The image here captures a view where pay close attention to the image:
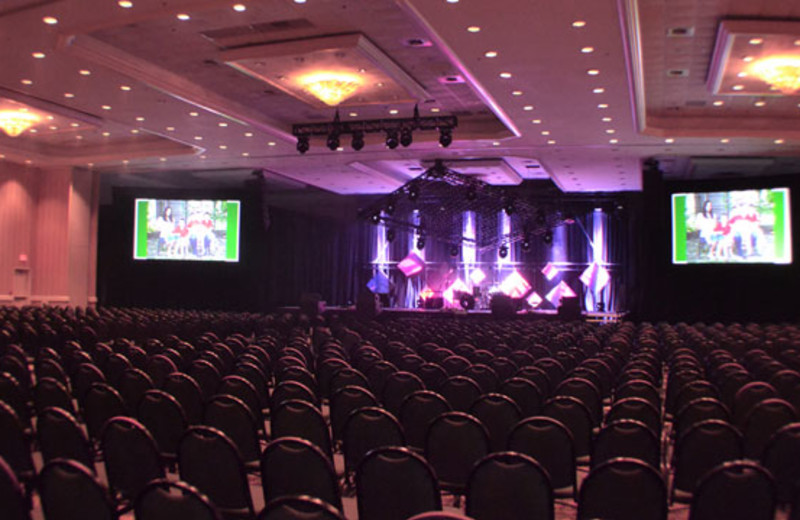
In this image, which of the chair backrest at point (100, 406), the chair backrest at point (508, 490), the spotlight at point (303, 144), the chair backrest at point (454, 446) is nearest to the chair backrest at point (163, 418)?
the chair backrest at point (100, 406)

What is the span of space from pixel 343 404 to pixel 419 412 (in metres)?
0.73

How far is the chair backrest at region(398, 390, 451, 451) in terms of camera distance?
5590mm

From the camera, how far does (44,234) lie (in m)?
22.9

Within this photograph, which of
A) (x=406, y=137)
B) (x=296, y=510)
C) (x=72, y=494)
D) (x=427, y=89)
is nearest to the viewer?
(x=296, y=510)

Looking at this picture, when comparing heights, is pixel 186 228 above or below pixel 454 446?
above

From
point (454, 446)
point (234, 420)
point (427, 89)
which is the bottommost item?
point (454, 446)

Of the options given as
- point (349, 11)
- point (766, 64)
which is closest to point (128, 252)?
point (349, 11)

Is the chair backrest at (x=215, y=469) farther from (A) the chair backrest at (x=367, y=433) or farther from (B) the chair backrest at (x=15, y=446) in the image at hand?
(B) the chair backrest at (x=15, y=446)

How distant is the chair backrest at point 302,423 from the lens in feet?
16.3

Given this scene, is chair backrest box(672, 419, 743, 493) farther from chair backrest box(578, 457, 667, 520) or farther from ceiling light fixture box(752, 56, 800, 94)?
ceiling light fixture box(752, 56, 800, 94)

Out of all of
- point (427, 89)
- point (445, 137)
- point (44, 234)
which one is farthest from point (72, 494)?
point (44, 234)

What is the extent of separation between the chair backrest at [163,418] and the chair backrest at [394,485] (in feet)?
6.29

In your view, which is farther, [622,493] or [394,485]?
[394,485]

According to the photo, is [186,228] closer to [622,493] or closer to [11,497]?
[11,497]
